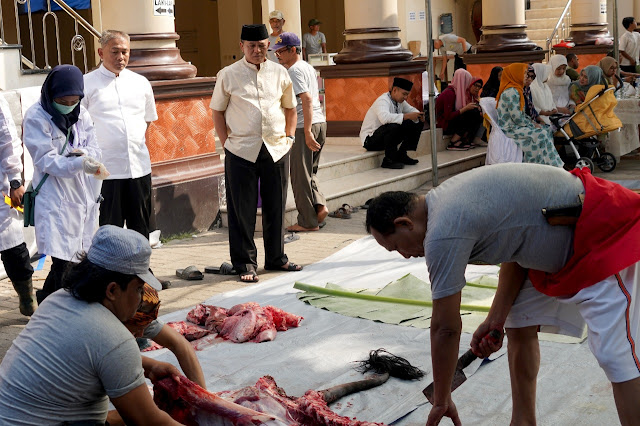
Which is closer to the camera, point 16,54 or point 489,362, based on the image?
point 489,362

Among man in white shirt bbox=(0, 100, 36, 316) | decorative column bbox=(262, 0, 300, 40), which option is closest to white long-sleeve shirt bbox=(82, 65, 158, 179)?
man in white shirt bbox=(0, 100, 36, 316)

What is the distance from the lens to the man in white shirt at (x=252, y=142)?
714 cm

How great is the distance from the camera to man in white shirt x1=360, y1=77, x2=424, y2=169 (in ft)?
37.2

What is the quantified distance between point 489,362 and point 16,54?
18.7ft

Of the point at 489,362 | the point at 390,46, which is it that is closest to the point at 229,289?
the point at 489,362

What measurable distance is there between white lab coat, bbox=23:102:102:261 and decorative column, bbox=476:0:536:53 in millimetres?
11261

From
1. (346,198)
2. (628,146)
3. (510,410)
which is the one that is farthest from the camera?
(628,146)

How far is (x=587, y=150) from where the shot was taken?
1289cm

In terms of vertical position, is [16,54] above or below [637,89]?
above

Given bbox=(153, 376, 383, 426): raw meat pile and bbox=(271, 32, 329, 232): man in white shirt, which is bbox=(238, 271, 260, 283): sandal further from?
bbox=(153, 376, 383, 426): raw meat pile

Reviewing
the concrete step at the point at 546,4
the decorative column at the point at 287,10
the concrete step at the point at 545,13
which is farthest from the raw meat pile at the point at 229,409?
the concrete step at the point at 546,4

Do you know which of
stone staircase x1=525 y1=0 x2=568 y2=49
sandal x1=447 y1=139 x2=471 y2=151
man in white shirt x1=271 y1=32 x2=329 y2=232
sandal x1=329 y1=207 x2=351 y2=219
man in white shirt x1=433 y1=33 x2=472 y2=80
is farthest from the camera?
stone staircase x1=525 y1=0 x2=568 y2=49

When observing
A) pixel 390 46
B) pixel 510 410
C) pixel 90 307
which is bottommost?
pixel 510 410

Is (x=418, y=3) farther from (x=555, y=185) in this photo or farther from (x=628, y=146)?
(x=555, y=185)
